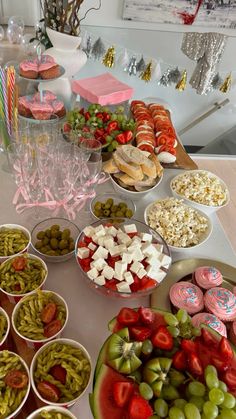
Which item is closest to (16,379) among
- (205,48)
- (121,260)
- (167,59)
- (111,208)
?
(121,260)

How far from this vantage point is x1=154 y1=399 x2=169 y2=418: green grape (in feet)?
1.85

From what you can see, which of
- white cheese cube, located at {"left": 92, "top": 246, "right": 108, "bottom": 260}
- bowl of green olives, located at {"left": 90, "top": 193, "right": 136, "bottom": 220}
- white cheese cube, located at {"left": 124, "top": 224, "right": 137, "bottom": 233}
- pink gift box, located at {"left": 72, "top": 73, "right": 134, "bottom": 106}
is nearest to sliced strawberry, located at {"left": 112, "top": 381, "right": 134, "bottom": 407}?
white cheese cube, located at {"left": 92, "top": 246, "right": 108, "bottom": 260}

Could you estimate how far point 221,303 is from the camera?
2.86ft

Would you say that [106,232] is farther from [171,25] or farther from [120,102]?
[171,25]

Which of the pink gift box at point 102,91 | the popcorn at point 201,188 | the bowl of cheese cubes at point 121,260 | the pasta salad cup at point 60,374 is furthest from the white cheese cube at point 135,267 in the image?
the pink gift box at point 102,91

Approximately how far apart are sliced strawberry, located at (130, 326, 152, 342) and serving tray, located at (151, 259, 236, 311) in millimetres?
198

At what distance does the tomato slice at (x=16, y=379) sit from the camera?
0.66 m

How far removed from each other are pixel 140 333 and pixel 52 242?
389 millimetres

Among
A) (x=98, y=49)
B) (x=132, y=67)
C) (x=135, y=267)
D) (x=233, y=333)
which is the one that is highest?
(x=98, y=49)

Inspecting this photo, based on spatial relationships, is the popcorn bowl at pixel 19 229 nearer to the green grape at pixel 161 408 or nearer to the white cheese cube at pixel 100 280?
the white cheese cube at pixel 100 280

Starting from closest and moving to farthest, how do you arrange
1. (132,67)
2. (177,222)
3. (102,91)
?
(177,222)
(102,91)
(132,67)

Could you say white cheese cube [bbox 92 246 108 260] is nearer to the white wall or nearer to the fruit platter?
the fruit platter

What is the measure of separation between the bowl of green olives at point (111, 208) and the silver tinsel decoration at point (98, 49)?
5.38 ft

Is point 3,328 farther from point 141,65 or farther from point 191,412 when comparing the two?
point 141,65
